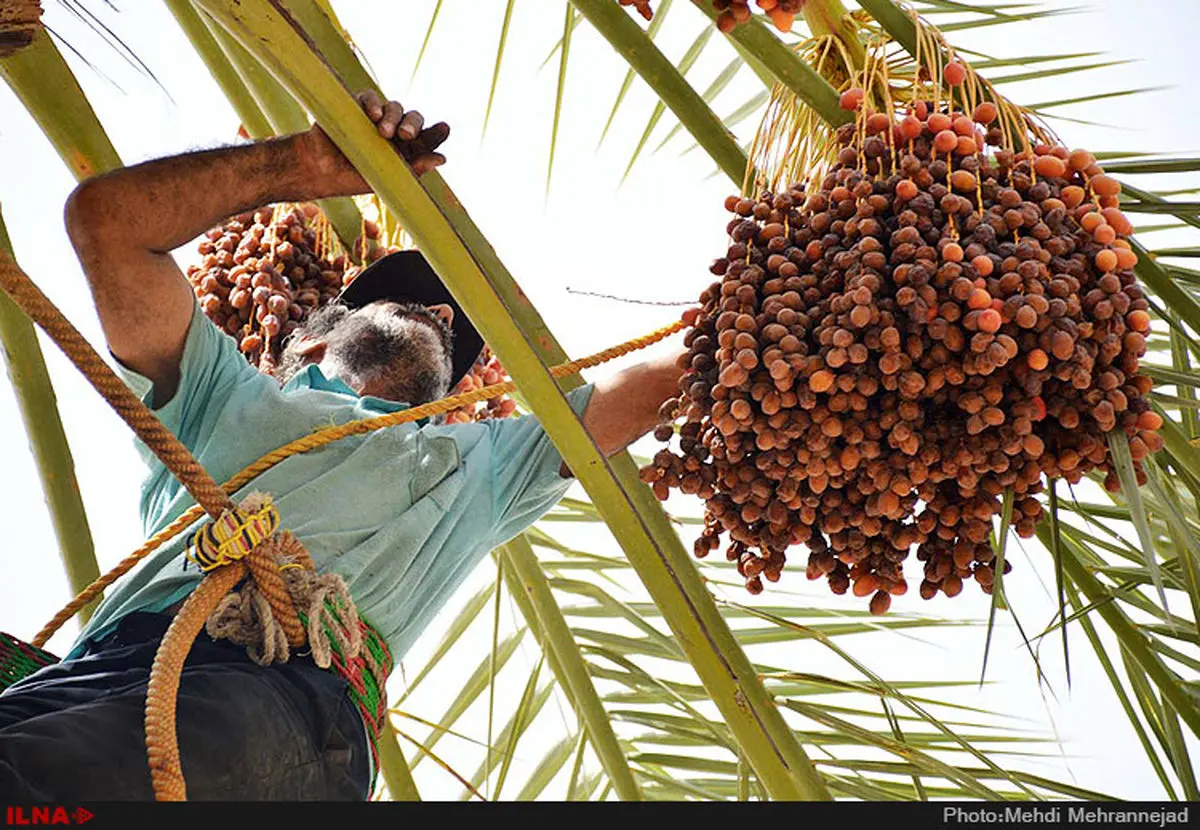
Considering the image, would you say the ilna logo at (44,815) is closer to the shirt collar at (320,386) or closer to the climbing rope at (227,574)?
the climbing rope at (227,574)

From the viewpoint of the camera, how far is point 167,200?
1.45m

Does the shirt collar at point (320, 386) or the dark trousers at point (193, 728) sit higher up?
the shirt collar at point (320, 386)

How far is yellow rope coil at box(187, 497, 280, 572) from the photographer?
1.25 meters

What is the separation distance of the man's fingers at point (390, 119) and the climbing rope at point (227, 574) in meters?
0.29

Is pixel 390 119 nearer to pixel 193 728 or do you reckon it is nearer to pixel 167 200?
pixel 167 200

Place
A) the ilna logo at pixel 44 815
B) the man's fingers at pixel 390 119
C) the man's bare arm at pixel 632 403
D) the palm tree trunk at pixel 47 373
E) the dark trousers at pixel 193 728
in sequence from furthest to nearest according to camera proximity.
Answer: the man's bare arm at pixel 632 403 < the palm tree trunk at pixel 47 373 < the man's fingers at pixel 390 119 < the dark trousers at pixel 193 728 < the ilna logo at pixel 44 815

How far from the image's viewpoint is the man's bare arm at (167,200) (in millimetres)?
1422

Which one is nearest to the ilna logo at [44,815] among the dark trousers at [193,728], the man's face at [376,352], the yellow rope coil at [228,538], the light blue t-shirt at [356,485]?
the dark trousers at [193,728]

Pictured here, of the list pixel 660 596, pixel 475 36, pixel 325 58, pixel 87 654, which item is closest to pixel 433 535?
pixel 87 654

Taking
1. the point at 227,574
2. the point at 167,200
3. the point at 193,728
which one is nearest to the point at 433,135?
the point at 167,200

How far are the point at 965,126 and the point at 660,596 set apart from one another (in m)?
0.51

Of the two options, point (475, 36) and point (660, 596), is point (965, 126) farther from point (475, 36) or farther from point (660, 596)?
point (475, 36)

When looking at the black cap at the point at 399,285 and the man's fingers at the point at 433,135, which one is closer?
the man's fingers at the point at 433,135

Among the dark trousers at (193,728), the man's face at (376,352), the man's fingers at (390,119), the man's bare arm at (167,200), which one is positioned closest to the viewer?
the dark trousers at (193,728)
